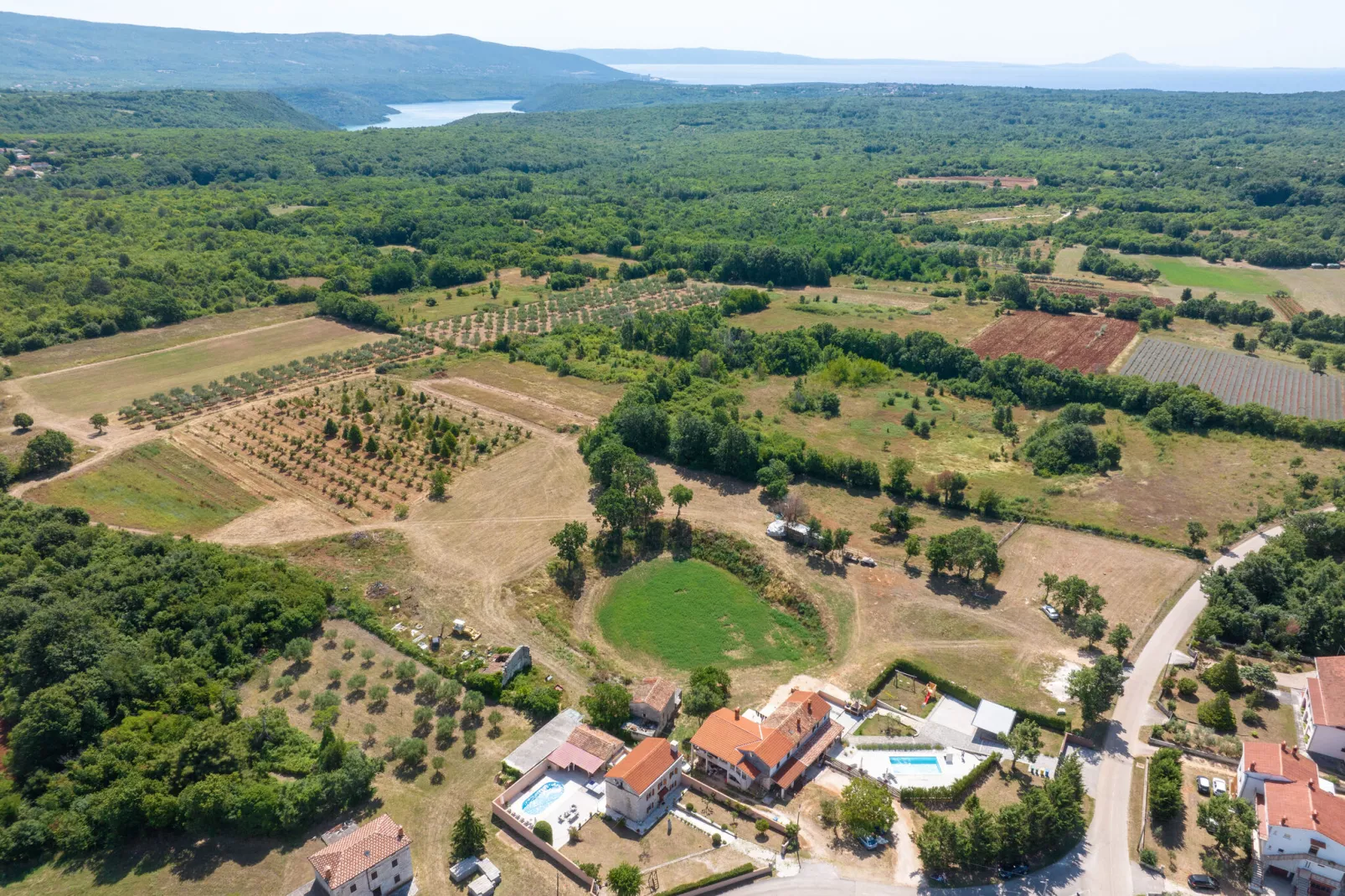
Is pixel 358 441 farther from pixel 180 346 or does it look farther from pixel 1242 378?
pixel 1242 378

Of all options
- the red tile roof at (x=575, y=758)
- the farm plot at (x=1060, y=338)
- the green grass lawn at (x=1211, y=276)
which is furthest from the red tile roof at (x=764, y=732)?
the green grass lawn at (x=1211, y=276)

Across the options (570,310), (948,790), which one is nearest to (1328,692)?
(948,790)

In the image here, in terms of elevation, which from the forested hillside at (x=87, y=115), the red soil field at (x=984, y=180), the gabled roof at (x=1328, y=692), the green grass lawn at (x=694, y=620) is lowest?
the green grass lawn at (x=694, y=620)

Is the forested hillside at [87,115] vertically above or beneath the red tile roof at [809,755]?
above

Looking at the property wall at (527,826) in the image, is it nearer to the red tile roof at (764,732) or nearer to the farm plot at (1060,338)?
the red tile roof at (764,732)

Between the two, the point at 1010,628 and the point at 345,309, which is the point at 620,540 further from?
the point at 345,309

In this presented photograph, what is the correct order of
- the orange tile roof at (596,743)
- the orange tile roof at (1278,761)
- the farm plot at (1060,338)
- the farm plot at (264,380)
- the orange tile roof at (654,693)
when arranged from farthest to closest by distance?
1. the farm plot at (1060,338)
2. the farm plot at (264,380)
3. the orange tile roof at (654,693)
4. the orange tile roof at (596,743)
5. the orange tile roof at (1278,761)

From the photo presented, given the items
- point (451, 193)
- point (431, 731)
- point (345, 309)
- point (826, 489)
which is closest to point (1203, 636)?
point (826, 489)

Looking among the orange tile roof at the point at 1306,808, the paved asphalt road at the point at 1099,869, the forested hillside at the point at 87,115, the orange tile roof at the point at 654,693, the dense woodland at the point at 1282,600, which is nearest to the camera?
the orange tile roof at the point at 1306,808
